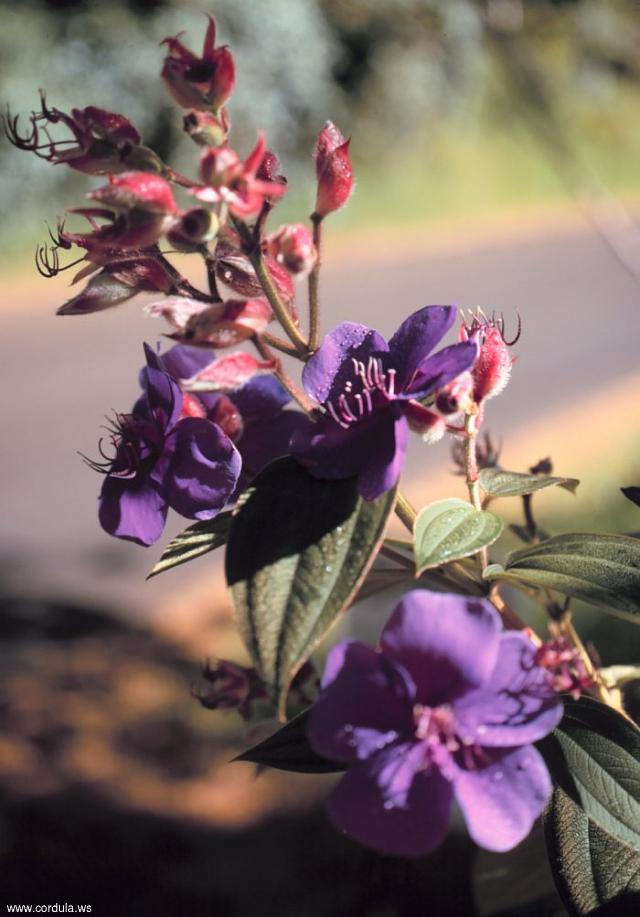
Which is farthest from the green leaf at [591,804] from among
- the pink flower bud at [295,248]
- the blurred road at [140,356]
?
the blurred road at [140,356]

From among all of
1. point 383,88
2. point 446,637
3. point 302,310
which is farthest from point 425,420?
point 383,88

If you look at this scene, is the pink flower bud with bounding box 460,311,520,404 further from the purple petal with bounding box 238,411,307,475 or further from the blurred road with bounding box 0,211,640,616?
the blurred road with bounding box 0,211,640,616

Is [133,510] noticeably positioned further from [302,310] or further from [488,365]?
[302,310]

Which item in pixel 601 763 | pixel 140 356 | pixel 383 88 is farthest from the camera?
pixel 383 88

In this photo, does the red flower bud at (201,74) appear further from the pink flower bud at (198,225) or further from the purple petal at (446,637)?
the purple petal at (446,637)

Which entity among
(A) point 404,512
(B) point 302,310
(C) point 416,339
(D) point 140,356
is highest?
(B) point 302,310

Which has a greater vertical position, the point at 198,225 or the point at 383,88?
the point at 383,88

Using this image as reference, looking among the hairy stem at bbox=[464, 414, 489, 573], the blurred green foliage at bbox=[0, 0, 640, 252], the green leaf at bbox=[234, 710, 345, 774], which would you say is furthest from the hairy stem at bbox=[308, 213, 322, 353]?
the blurred green foliage at bbox=[0, 0, 640, 252]

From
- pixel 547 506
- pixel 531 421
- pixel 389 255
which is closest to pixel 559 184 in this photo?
pixel 389 255
